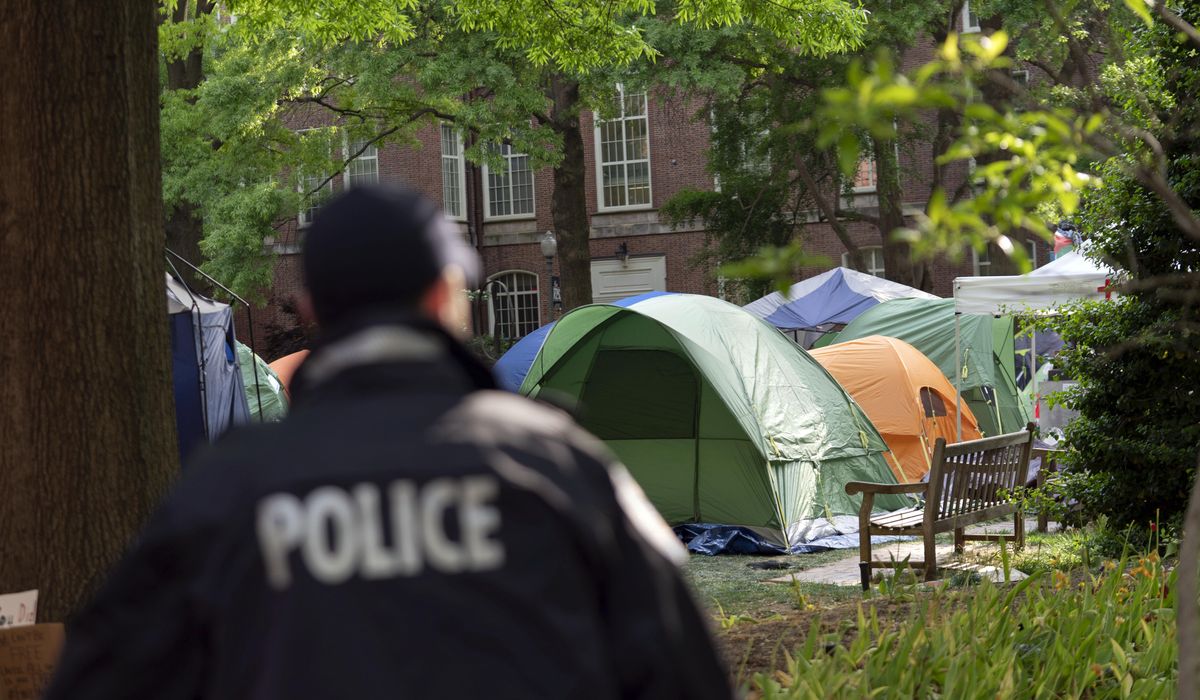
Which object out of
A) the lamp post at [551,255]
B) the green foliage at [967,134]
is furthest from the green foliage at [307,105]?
the green foliage at [967,134]

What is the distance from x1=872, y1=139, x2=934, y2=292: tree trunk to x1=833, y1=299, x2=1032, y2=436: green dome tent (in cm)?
240

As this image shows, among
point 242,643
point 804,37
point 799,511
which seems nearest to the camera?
point 242,643

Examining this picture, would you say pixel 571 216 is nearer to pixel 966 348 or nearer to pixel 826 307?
pixel 826 307

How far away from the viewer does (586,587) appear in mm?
1701

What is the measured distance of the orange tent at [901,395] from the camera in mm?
14133

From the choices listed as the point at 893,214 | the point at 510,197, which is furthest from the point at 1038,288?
the point at 510,197

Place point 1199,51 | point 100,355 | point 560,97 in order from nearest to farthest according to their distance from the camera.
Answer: point 100,355 < point 1199,51 < point 560,97

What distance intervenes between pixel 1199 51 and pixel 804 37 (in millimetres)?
3214

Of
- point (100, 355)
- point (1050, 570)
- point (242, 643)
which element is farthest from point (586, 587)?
point (1050, 570)

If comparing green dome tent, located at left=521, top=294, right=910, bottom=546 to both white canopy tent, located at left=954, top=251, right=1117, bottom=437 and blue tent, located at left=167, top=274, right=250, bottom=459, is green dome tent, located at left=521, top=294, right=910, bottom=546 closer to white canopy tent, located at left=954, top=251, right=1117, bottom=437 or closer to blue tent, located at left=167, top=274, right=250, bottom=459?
white canopy tent, located at left=954, top=251, right=1117, bottom=437

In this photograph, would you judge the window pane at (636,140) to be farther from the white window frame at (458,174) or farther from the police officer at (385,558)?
the police officer at (385,558)

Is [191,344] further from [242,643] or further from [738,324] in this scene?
[242,643]

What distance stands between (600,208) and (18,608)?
29399 mm

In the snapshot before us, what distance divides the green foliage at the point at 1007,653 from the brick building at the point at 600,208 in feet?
86.5
